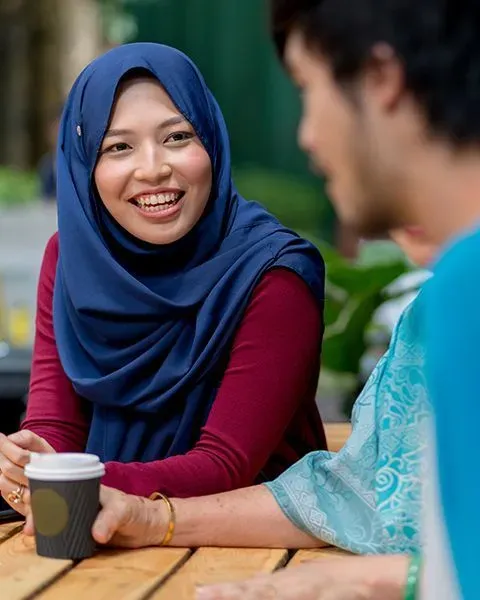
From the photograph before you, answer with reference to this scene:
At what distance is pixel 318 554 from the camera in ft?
7.07

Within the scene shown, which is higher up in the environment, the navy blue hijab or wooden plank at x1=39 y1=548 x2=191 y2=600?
the navy blue hijab

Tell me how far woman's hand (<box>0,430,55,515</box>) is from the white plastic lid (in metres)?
0.24

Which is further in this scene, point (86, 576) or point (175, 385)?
point (175, 385)

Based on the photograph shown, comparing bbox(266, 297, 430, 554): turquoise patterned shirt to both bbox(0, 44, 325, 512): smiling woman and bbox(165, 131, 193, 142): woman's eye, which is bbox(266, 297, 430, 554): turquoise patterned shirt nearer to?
bbox(0, 44, 325, 512): smiling woman

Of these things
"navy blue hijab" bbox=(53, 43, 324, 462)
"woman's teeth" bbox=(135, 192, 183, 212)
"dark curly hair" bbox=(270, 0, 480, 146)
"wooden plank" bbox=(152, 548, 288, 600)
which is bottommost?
"wooden plank" bbox=(152, 548, 288, 600)

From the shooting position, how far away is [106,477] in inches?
89.0

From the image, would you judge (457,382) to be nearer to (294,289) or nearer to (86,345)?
(294,289)

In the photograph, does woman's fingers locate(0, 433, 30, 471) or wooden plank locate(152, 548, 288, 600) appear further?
woman's fingers locate(0, 433, 30, 471)

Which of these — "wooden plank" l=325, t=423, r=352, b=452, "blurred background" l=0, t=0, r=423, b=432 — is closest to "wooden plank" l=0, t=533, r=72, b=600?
"wooden plank" l=325, t=423, r=352, b=452

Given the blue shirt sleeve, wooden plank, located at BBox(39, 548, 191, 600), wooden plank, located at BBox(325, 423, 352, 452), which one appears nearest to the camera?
the blue shirt sleeve

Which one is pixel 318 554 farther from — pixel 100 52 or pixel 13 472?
pixel 100 52

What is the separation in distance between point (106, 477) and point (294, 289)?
1.57ft

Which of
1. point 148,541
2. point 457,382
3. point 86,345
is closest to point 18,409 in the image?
point 86,345

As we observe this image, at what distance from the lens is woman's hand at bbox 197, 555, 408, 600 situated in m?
1.66
